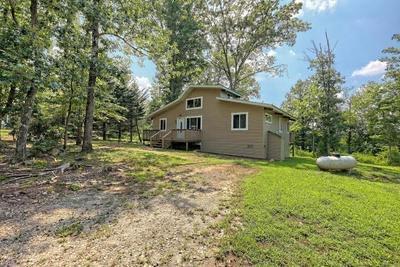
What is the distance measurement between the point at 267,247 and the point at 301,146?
33.0 m

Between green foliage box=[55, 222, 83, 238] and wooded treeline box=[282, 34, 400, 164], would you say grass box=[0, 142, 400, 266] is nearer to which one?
green foliage box=[55, 222, 83, 238]

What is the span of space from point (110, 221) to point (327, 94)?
2373cm

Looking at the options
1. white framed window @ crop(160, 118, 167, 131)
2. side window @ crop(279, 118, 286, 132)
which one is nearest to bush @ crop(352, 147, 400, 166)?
side window @ crop(279, 118, 286, 132)

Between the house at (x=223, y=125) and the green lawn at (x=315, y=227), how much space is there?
9121 mm

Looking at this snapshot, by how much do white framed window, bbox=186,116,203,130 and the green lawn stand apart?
12371 mm

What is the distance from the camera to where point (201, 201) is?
5605 mm

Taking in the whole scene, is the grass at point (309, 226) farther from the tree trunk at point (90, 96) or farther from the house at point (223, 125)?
the house at point (223, 125)

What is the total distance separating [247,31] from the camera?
25.4 metres

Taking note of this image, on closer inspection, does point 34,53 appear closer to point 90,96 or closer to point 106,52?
point 90,96

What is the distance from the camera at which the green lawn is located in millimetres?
3584

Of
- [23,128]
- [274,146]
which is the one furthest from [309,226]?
[274,146]

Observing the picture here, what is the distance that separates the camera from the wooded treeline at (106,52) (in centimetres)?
873

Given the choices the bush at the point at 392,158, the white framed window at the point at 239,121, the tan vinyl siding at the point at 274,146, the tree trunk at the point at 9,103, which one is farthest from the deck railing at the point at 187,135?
the bush at the point at 392,158

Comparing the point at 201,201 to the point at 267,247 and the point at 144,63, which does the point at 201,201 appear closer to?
the point at 267,247
